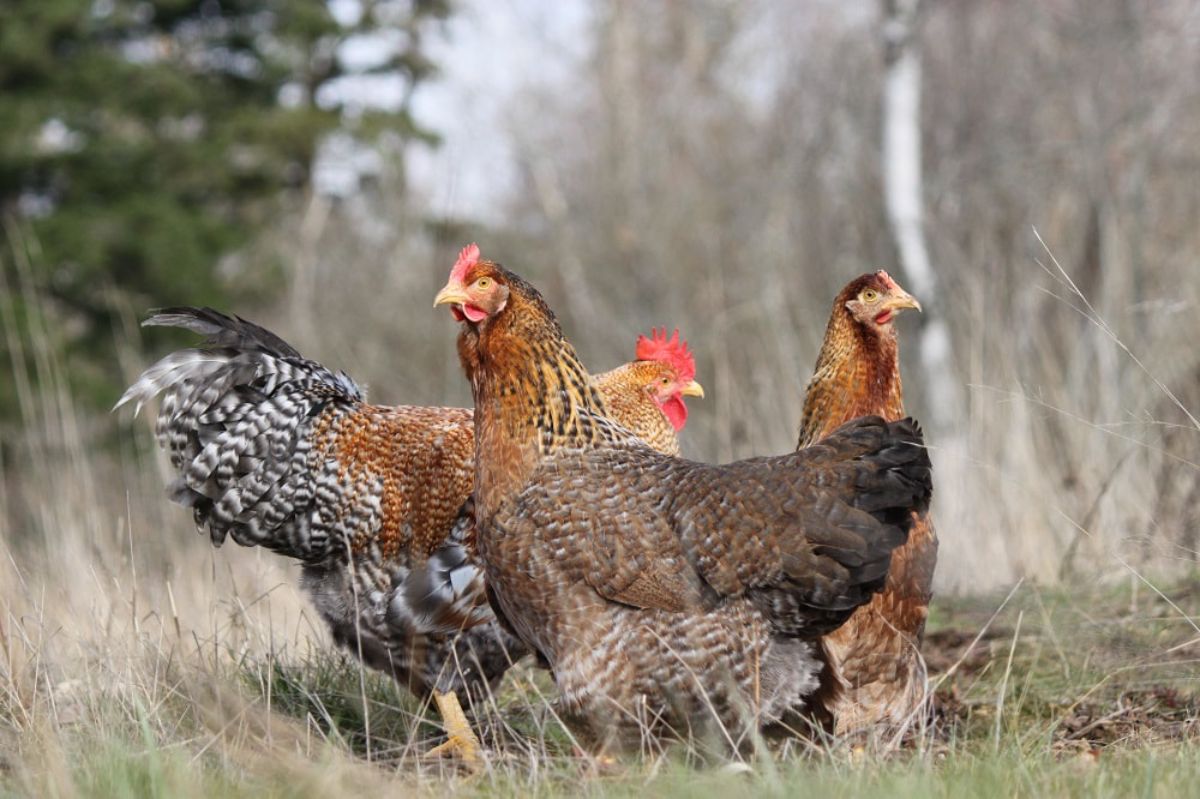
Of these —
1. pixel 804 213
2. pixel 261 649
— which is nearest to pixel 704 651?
pixel 261 649

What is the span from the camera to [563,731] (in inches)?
171

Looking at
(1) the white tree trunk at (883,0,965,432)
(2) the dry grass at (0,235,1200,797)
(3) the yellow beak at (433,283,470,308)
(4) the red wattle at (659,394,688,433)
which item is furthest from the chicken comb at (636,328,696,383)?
(1) the white tree trunk at (883,0,965,432)

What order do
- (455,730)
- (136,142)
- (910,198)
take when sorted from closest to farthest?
(455,730)
(910,198)
(136,142)

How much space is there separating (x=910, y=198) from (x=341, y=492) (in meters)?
6.68

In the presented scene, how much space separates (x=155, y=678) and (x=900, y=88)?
26.6ft

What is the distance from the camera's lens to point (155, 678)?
4098 mm

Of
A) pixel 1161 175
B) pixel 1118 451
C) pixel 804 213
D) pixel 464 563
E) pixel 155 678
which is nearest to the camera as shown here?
pixel 155 678

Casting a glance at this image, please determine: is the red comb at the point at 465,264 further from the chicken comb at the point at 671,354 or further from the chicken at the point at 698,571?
the chicken comb at the point at 671,354

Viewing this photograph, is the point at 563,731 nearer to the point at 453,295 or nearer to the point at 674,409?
the point at 453,295

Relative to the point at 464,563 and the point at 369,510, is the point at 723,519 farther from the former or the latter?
the point at 369,510

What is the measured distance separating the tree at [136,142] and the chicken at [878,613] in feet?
33.1

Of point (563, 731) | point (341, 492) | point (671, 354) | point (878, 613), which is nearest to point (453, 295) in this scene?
point (341, 492)

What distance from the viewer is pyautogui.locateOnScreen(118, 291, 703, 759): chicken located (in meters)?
4.95

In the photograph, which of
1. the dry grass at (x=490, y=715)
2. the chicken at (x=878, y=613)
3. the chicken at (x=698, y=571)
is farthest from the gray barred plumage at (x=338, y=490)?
the chicken at (x=878, y=613)
